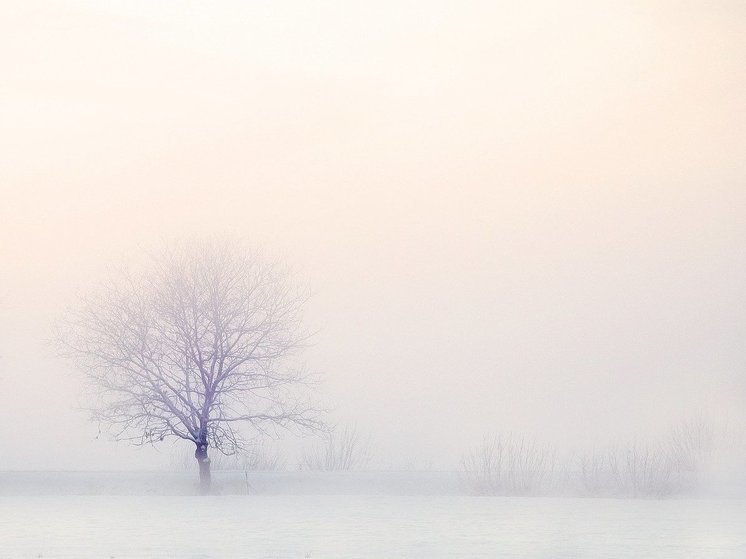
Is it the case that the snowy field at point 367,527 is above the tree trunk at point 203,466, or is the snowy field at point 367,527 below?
below

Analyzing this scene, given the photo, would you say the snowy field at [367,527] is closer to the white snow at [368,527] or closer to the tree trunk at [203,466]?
the white snow at [368,527]

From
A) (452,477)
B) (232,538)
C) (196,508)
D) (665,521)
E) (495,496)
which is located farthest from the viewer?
(452,477)

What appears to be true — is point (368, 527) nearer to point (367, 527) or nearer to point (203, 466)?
point (367, 527)

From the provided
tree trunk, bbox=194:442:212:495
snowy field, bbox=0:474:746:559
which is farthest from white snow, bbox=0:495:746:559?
tree trunk, bbox=194:442:212:495

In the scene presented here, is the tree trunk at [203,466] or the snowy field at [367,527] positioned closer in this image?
the snowy field at [367,527]

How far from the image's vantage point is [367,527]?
22844mm

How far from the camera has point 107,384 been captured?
1335 inches

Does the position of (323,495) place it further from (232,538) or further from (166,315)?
(232,538)

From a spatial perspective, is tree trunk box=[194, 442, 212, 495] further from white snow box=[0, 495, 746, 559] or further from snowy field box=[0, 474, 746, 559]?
white snow box=[0, 495, 746, 559]

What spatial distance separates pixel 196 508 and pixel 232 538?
8.84 meters

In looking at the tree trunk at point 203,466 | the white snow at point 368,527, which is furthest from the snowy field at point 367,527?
the tree trunk at point 203,466

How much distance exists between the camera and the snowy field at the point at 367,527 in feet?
59.2

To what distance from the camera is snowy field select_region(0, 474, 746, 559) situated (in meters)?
18.0

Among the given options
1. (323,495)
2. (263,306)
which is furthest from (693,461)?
(263,306)
